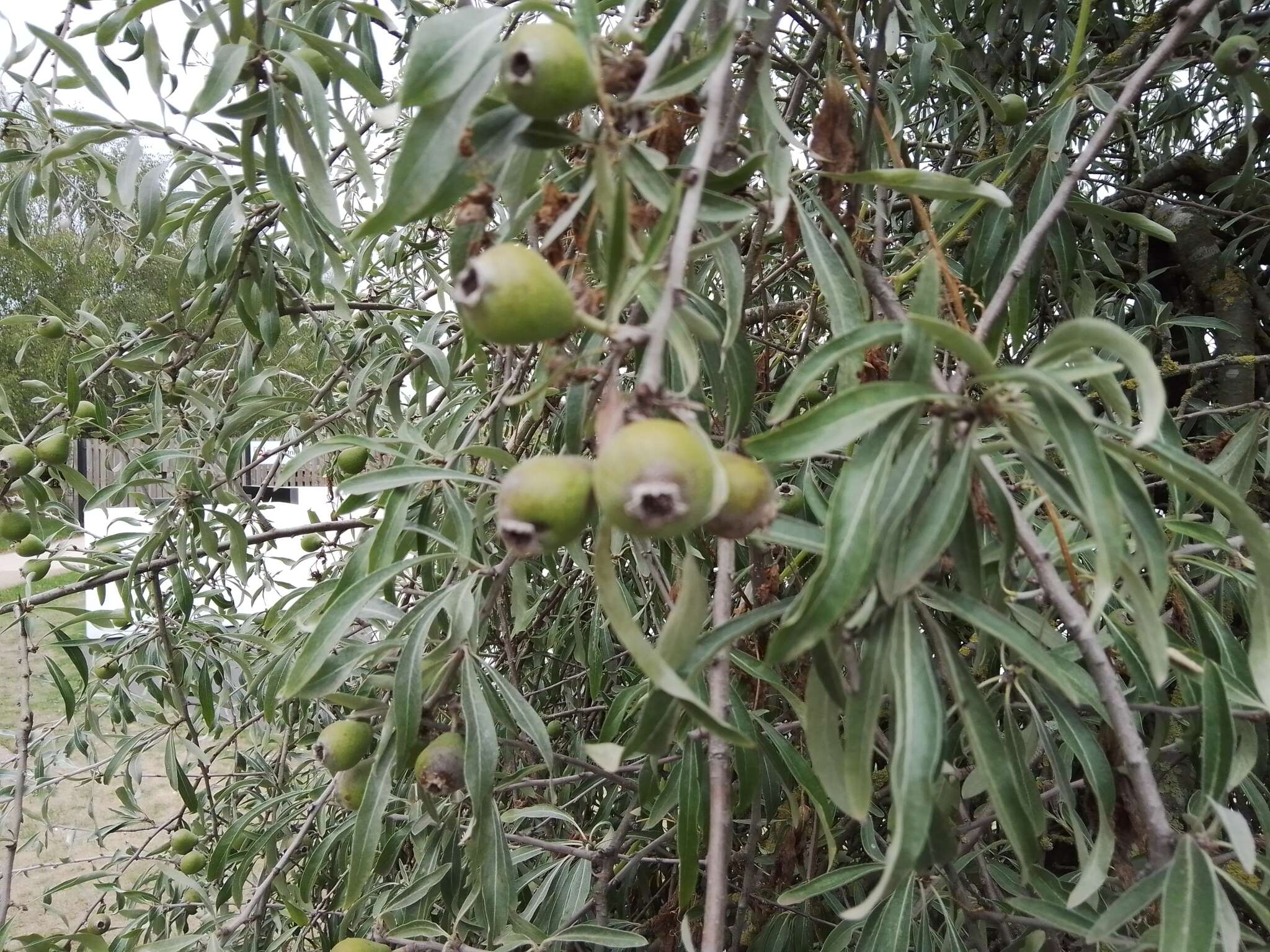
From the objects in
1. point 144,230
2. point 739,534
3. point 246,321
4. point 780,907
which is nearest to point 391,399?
point 246,321

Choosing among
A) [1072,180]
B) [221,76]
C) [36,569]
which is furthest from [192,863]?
[1072,180]

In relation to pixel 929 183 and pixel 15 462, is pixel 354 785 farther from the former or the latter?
pixel 15 462

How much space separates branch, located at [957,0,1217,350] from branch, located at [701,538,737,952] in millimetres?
310

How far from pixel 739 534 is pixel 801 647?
0.31 ft

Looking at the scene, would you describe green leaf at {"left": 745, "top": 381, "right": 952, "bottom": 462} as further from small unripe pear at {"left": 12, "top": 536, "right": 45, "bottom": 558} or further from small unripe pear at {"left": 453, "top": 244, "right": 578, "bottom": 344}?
small unripe pear at {"left": 12, "top": 536, "right": 45, "bottom": 558}

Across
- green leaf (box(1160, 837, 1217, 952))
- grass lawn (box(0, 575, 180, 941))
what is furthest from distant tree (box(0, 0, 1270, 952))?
grass lawn (box(0, 575, 180, 941))

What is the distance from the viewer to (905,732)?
1.90 ft

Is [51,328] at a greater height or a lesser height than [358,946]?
greater

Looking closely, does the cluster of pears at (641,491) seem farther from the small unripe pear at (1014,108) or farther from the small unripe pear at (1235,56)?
the small unripe pear at (1014,108)

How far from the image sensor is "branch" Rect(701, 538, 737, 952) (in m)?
0.66

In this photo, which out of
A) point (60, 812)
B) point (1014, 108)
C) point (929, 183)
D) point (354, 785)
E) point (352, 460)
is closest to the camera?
point (929, 183)

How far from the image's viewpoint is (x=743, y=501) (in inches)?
22.6

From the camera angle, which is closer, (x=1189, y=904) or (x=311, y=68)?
(x=1189, y=904)

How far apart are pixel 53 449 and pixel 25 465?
0.22 feet
